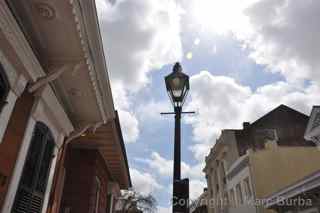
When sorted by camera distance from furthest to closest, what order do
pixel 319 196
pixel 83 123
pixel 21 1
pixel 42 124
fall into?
pixel 319 196 → pixel 83 123 → pixel 42 124 → pixel 21 1

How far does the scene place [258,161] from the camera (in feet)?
65.9

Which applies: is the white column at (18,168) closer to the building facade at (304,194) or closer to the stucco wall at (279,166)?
the building facade at (304,194)

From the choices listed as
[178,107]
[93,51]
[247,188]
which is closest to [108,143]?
[93,51]

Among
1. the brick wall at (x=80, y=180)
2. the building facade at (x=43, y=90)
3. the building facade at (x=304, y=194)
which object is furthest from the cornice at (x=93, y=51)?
the building facade at (x=304, y=194)

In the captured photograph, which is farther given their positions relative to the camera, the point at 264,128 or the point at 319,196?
the point at 264,128

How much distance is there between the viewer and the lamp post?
2.98m

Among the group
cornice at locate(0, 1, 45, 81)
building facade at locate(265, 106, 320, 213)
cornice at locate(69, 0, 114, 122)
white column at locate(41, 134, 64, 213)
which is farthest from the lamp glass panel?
building facade at locate(265, 106, 320, 213)

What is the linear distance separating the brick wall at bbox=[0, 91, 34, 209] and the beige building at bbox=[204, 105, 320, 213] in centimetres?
1540

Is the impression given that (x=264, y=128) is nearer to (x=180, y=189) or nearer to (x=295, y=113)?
(x=295, y=113)

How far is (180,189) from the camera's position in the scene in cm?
298

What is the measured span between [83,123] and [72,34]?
9.00ft

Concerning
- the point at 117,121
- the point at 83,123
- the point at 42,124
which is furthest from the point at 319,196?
the point at 42,124

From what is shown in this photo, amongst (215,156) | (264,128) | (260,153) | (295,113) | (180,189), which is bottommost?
(180,189)

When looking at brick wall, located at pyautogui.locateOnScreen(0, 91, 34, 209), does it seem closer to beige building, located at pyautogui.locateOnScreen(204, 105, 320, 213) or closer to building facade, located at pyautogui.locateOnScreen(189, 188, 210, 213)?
beige building, located at pyautogui.locateOnScreen(204, 105, 320, 213)
